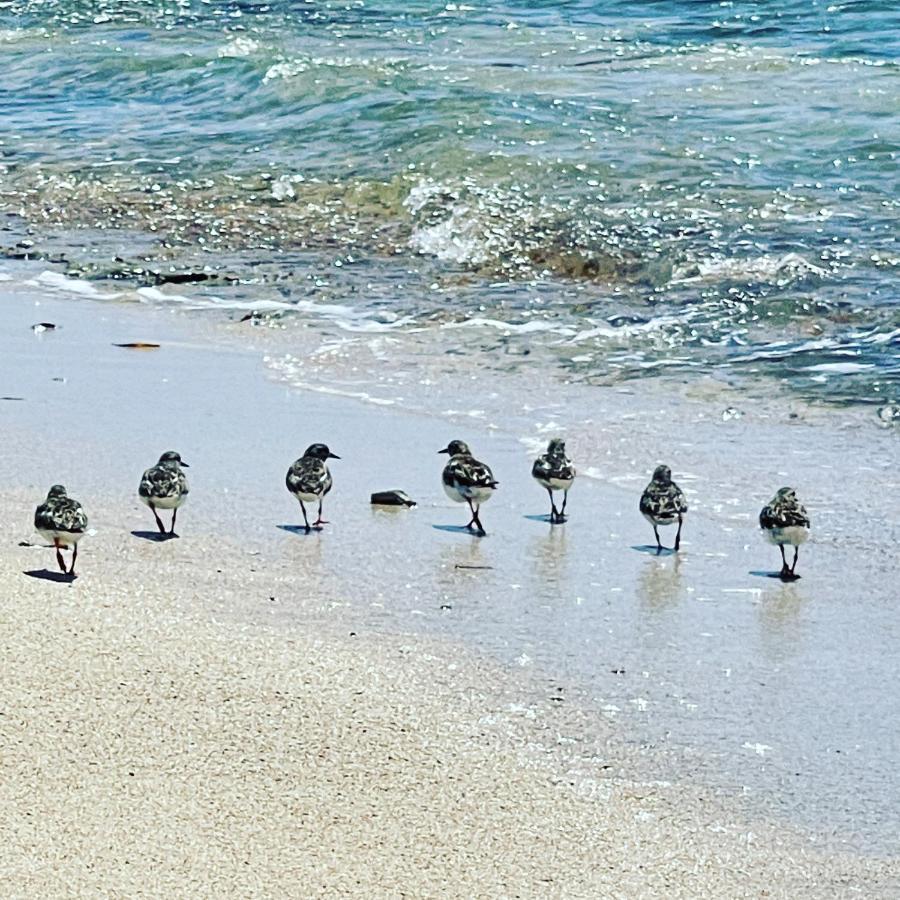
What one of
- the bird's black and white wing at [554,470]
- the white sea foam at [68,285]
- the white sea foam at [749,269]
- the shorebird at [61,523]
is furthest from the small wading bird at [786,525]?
the white sea foam at [68,285]

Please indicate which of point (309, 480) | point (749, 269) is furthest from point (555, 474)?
point (749, 269)

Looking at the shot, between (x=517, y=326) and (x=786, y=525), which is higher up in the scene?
(x=517, y=326)

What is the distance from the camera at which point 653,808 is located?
5.30 m

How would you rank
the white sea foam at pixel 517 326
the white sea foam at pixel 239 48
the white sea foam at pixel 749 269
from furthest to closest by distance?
the white sea foam at pixel 239 48, the white sea foam at pixel 749 269, the white sea foam at pixel 517 326

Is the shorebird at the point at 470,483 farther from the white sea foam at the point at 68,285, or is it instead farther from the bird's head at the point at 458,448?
the white sea foam at the point at 68,285

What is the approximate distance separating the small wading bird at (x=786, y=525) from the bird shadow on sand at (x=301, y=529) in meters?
1.79

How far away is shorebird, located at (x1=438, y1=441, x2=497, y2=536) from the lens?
7883mm

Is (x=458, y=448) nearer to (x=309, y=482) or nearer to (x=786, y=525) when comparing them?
(x=309, y=482)

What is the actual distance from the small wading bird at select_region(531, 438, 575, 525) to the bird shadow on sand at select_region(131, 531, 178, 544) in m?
1.53

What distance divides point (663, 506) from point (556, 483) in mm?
619

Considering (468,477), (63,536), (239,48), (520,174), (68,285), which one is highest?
(239,48)

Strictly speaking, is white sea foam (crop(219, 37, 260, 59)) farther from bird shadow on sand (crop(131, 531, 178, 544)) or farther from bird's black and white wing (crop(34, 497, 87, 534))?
bird's black and white wing (crop(34, 497, 87, 534))

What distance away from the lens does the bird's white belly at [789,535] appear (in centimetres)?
734

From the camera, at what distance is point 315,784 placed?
527 cm
